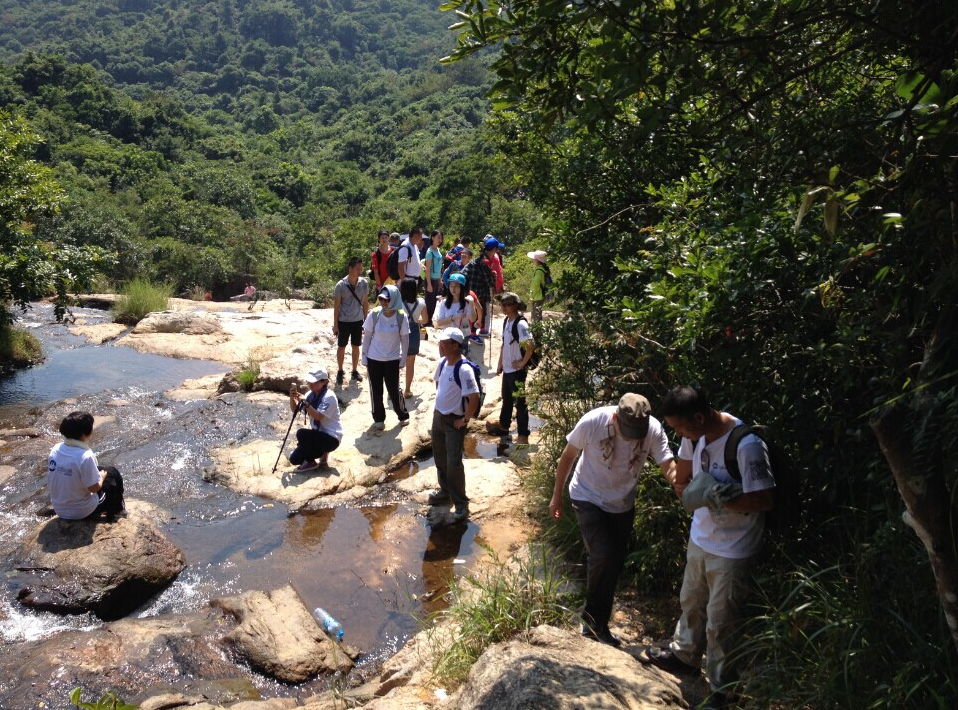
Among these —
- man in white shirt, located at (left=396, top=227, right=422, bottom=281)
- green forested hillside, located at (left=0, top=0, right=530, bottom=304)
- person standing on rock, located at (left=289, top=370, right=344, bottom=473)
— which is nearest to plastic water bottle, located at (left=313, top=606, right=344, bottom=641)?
person standing on rock, located at (left=289, top=370, right=344, bottom=473)

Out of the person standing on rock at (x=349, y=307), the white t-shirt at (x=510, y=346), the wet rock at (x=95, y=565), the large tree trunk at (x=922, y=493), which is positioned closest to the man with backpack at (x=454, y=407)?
the white t-shirt at (x=510, y=346)

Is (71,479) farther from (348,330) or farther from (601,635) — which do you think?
(348,330)

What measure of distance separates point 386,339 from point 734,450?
202 inches

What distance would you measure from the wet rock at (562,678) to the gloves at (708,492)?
0.92 metres

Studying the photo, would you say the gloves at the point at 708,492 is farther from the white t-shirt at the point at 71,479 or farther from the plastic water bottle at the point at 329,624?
the white t-shirt at the point at 71,479

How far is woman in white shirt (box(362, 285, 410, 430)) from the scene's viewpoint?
8297mm

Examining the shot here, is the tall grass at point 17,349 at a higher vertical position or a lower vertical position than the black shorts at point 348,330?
lower

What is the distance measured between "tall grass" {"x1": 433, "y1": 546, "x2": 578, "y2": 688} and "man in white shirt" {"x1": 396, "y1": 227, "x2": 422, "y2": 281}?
288 inches

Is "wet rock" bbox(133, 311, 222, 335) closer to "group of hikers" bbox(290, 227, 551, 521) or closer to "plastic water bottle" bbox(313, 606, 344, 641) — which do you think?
"group of hikers" bbox(290, 227, 551, 521)

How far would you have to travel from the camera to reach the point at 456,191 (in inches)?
1001

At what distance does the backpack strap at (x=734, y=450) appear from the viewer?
3.71 m

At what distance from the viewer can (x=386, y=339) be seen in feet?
27.2

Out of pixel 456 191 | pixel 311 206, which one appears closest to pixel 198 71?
pixel 311 206

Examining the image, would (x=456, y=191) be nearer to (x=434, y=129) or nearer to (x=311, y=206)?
(x=311, y=206)
